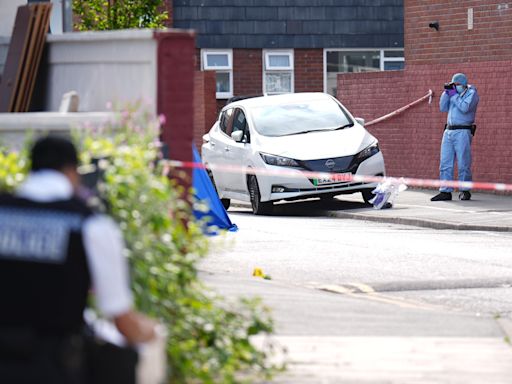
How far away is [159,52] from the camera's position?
877 cm

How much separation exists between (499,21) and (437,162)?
2693mm

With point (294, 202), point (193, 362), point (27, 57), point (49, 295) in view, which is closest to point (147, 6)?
point (294, 202)

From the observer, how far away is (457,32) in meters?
25.5

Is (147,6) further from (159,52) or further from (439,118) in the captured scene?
(159,52)

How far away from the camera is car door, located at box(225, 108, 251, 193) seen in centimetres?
2173

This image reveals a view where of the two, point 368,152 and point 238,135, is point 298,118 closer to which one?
point 238,135

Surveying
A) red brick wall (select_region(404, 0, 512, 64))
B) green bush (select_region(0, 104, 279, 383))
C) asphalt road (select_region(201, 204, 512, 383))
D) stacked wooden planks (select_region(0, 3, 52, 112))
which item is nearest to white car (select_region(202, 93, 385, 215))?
asphalt road (select_region(201, 204, 512, 383))

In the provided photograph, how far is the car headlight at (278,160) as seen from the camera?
2081 cm

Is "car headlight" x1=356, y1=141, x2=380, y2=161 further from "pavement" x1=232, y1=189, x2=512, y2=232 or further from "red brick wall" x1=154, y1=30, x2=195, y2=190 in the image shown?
"red brick wall" x1=154, y1=30, x2=195, y2=190

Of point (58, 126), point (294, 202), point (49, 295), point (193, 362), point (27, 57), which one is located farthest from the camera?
point (294, 202)

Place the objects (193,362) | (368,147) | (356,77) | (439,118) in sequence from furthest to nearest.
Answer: (356,77) < (439,118) < (368,147) < (193,362)

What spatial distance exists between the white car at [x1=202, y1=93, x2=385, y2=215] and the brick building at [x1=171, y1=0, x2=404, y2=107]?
48.7 ft

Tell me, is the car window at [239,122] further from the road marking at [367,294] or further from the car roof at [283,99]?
the road marking at [367,294]

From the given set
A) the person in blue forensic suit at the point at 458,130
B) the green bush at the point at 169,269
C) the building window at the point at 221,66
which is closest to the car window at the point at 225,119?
the person in blue forensic suit at the point at 458,130
